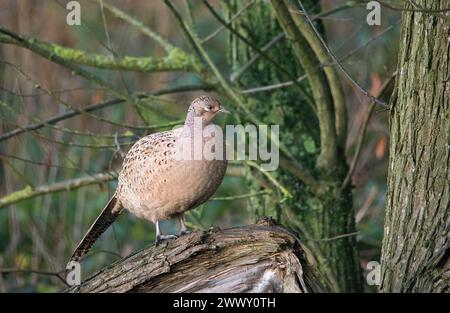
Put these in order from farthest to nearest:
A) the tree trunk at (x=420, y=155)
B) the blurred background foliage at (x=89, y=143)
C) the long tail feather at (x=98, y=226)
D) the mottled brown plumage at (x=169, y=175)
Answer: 1. the blurred background foliage at (x=89, y=143)
2. the long tail feather at (x=98, y=226)
3. the mottled brown plumage at (x=169, y=175)
4. the tree trunk at (x=420, y=155)

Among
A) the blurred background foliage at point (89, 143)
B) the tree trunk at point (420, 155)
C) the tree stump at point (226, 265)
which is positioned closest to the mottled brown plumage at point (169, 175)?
the tree stump at point (226, 265)

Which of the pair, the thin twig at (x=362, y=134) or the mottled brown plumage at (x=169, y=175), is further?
the thin twig at (x=362, y=134)

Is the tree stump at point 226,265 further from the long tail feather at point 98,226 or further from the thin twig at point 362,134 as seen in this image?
the thin twig at point 362,134

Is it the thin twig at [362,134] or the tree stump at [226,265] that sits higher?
the thin twig at [362,134]

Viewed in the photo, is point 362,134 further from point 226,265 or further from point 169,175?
point 226,265

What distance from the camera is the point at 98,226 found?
18.6 ft

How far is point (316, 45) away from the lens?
215 inches

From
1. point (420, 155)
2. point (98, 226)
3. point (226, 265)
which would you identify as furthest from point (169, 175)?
point (420, 155)

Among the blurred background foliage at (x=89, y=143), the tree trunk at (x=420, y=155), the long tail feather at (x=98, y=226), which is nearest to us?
the tree trunk at (x=420, y=155)

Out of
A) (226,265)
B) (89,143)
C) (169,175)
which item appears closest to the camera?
(226,265)

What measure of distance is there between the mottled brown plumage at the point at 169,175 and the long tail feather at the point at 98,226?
1.06 ft

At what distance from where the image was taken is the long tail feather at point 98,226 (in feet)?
18.4

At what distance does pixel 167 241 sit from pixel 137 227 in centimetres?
529

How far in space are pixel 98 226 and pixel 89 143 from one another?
3.65m
